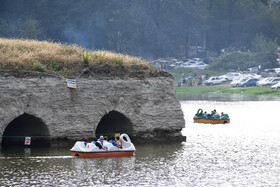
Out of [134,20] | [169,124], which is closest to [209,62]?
[134,20]

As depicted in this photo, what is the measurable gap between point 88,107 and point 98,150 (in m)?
4.06

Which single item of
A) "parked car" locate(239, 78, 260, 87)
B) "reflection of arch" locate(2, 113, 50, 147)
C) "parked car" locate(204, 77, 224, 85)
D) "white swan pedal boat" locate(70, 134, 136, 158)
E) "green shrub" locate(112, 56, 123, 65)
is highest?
"parked car" locate(204, 77, 224, 85)

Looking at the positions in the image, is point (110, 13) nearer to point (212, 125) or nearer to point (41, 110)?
point (212, 125)

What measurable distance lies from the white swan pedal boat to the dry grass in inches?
221

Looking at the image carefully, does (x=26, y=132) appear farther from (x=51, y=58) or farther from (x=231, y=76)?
(x=231, y=76)

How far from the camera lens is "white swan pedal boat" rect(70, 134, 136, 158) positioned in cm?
2933

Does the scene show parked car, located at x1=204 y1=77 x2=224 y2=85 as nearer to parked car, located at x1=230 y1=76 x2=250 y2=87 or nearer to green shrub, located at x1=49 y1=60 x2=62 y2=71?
parked car, located at x1=230 y1=76 x2=250 y2=87

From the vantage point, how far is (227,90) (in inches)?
4060

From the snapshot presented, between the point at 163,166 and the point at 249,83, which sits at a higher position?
the point at 249,83

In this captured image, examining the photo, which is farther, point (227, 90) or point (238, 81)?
point (238, 81)

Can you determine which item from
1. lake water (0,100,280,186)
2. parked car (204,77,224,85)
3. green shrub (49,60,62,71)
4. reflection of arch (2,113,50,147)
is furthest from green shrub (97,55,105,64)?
parked car (204,77,224,85)

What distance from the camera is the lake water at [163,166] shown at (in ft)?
80.4

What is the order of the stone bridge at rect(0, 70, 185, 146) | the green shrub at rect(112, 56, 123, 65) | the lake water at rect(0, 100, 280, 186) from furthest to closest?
the green shrub at rect(112, 56, 123, 65)
the stone bridge at rect(0, 70, 185, 146)
the lake water at rect(0, 100, 280, 186)

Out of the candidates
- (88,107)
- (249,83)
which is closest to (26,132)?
(88,107)
